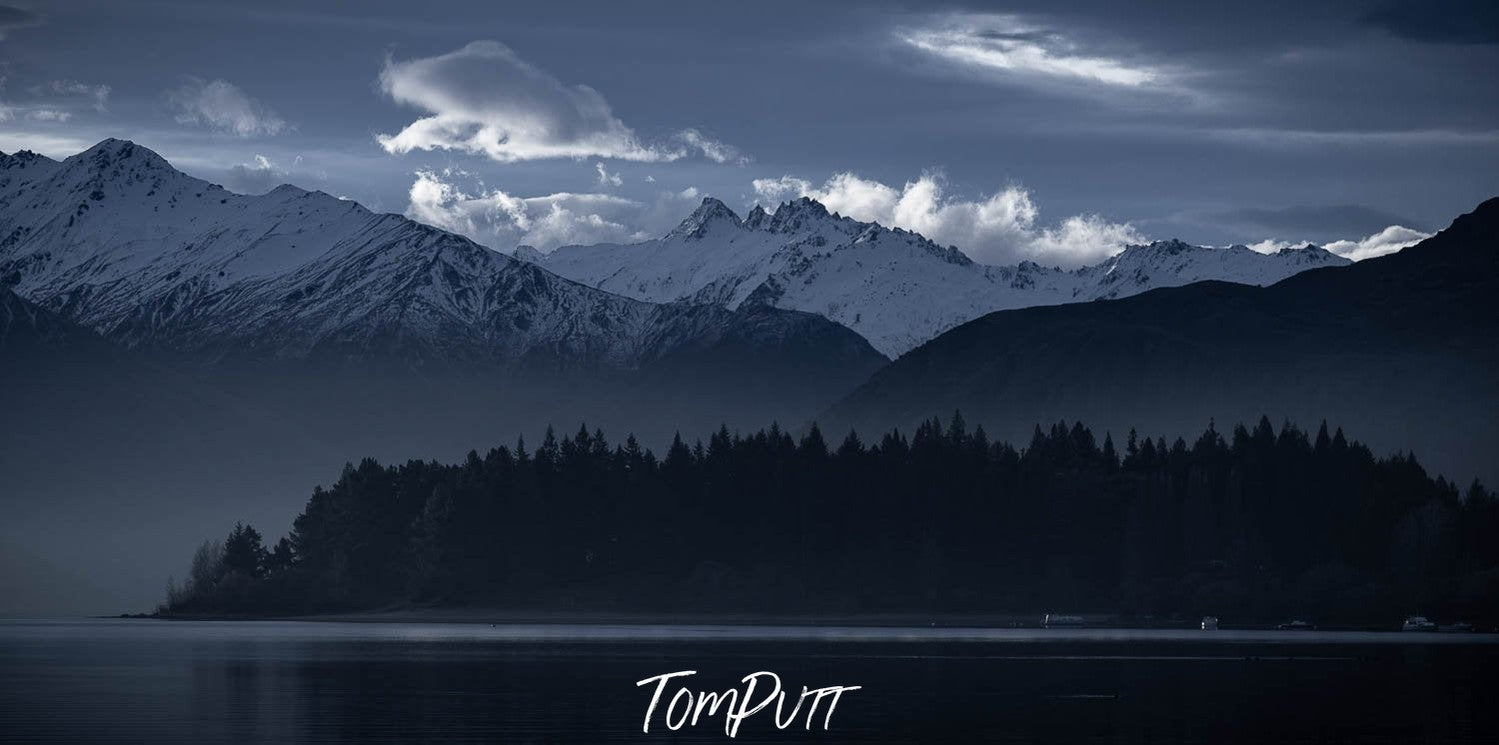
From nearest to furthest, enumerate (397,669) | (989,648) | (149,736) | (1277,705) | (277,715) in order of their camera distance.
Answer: (149,736) < (277,715) < (1277,705) < (397,669) < (989,648)

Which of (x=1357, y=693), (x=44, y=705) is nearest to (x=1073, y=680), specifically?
(x=1357, y=693)

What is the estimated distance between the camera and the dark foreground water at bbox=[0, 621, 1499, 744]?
10288 centimetres

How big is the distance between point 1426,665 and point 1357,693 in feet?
116

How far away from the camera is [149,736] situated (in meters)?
99.7

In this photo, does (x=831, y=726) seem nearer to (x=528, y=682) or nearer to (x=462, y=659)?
(x=528, y=682)

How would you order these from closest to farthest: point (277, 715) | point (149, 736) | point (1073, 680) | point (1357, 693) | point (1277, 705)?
point (149, 736) → point (277, 715) → point (1277, 705) → point (1357, 693) → point (1073, 680)

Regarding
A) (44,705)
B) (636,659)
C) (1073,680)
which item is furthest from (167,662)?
(1073,680)

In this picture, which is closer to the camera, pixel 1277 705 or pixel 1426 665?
pixel 1277 705

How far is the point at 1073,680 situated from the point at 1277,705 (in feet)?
76.5

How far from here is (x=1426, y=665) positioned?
164 metres

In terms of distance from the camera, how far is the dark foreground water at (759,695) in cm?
10288

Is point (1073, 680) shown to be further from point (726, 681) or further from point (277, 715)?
point (277, 715)

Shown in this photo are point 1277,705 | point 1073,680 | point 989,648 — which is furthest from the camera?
point 989,648

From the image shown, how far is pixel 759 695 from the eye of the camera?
Result: 128 metres
